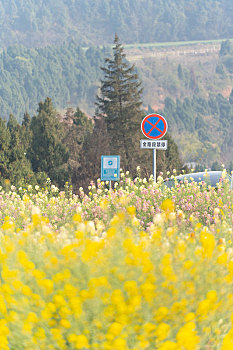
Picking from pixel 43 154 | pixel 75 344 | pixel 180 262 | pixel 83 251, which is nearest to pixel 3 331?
pixel 75 344

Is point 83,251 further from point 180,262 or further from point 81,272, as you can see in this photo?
point 180,262

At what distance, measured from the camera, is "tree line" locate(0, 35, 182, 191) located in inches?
1001

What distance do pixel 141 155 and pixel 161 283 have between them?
4040cm

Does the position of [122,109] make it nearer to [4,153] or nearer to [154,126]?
[4,153]

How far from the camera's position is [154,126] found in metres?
13.0

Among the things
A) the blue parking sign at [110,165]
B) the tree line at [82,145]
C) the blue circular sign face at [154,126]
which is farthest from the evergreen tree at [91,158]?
the blue circular sign face at [154,126]

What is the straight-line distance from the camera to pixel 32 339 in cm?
321

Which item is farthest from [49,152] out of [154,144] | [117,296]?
[117,296]

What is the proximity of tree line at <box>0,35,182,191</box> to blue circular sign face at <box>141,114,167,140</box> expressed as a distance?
11.2m

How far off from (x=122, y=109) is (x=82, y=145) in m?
5.81

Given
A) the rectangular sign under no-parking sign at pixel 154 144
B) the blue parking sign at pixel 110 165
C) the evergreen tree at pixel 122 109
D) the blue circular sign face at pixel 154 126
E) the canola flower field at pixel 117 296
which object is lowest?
the canola flower field at pixel 117 296

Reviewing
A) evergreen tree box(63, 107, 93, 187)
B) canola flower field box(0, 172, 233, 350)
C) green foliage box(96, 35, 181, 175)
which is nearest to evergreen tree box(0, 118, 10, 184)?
evergreen tree box(63, 107, 93, 187)

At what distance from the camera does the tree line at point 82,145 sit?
2542cm

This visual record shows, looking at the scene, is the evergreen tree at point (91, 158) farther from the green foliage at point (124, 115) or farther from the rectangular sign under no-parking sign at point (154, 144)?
the rectangular sign under no-parking sign at point (154, 144)
